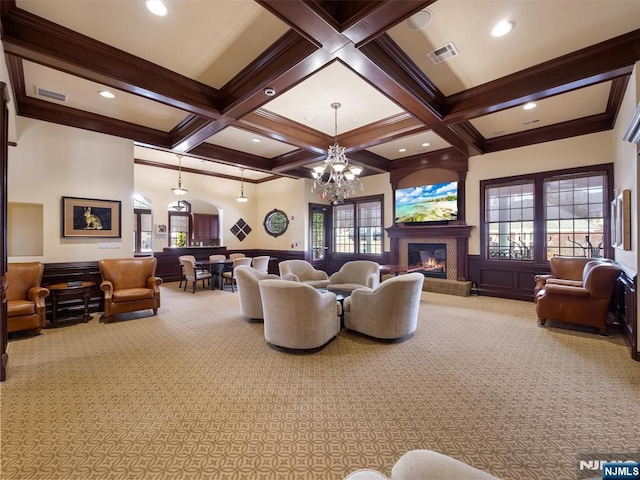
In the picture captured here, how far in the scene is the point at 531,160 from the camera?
6109mm

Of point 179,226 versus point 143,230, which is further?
point 179,226

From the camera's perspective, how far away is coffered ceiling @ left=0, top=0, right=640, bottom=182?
274cm

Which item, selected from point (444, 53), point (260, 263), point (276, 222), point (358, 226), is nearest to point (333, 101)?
point (444, 53)

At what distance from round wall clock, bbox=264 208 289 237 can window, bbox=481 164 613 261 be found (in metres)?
5.72

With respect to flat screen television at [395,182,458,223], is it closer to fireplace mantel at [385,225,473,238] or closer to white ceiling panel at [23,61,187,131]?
fireplace mantel at [385,225,473,238]

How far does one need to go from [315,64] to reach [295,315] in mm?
2862

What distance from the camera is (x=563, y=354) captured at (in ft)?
11.2

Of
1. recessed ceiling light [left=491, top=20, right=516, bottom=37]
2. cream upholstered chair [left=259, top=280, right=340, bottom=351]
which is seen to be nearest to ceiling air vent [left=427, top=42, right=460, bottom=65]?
recessed ceiling light [left=491, top=20, right=516, bottom=37]

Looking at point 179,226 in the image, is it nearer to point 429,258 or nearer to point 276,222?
point 276,222

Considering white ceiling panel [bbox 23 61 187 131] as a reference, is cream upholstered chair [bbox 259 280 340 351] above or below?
below

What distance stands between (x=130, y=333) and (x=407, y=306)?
13.1 feet

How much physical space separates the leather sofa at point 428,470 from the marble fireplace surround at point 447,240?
6655 mm

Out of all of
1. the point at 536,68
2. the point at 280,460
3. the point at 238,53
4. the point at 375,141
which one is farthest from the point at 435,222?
the point at 280,460

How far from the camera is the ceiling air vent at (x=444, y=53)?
3.27 meters
